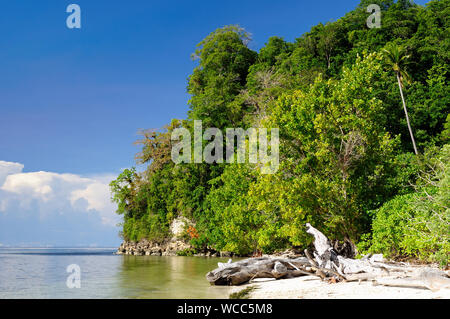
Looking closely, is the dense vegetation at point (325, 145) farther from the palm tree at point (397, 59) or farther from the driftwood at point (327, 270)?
the driftwood at point (327, 270)

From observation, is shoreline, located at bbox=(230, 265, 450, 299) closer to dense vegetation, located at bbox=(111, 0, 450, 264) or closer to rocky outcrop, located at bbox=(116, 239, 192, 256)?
dense vegetation, located at bbox=(111, 0, 450, 264)

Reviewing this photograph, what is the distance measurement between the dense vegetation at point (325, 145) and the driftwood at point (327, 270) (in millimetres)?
1174

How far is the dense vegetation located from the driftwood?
1.17 meters

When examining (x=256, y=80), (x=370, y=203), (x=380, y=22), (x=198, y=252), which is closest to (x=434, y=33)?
(x=380, y=22)

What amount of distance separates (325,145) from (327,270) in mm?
4804

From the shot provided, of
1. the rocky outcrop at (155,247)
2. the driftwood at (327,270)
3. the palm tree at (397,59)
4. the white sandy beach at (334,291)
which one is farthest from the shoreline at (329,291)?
the rocky outcrop at (155,247)

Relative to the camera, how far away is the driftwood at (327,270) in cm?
695

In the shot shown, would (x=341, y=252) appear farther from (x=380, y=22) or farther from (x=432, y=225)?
(x=380, y=22)

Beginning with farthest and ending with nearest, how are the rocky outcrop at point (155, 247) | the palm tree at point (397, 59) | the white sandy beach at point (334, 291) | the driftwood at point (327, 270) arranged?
1. the rocky outcrop at point (155, 247)
2. the palm tree at point (397, 59)
3. the driftwood at point (327, 270)
4. the white sandy beach at point (334, 291)

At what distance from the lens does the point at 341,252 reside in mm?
13438

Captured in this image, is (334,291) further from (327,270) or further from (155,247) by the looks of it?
(155,247)

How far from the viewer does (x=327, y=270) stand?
28.6 ft

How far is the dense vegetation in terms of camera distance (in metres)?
12.0

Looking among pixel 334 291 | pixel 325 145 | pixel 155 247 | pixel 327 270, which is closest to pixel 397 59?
pixel 325 145
